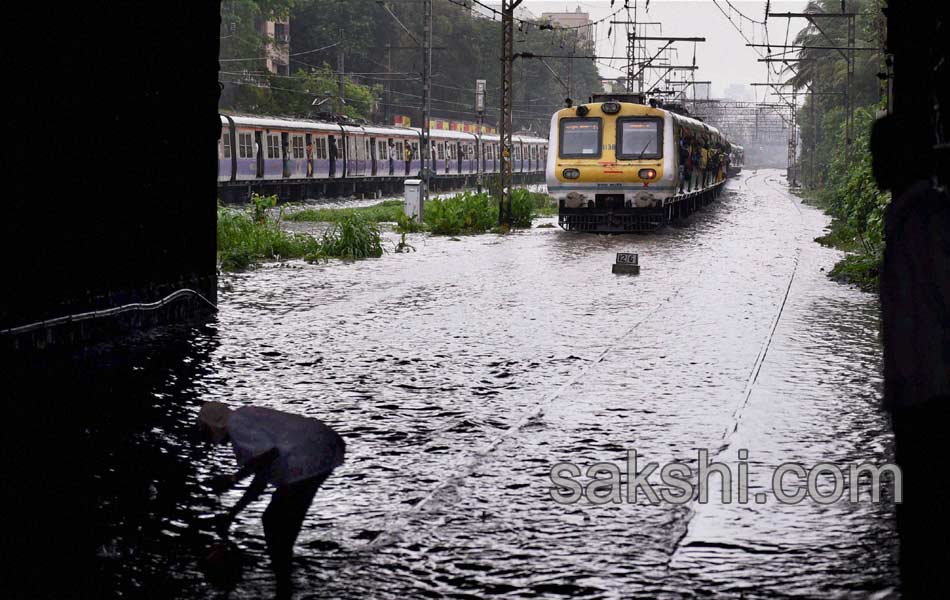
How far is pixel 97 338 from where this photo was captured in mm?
10984

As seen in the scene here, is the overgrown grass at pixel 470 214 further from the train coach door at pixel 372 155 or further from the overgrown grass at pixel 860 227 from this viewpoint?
the train coach door at pixel 372 155

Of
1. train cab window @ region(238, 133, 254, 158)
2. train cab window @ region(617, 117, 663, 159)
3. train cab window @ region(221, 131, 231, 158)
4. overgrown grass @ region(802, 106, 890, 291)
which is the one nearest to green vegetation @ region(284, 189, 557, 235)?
train cab window @ region(617, 117, 663, 159)

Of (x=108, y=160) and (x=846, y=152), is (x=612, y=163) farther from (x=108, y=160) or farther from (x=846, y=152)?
(x=108, y=160)

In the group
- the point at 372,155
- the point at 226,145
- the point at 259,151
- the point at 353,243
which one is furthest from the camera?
the point at 372,155

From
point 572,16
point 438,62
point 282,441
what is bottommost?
point 282,441

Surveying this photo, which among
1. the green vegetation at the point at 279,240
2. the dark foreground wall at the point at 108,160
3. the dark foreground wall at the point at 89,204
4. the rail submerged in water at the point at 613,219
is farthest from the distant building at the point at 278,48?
the dark foreground wall at the point at 89,204

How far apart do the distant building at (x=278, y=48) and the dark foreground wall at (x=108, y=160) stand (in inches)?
2018

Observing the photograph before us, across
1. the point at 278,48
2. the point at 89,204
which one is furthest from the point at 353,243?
the point at 278,48

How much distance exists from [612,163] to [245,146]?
13978 millimetres

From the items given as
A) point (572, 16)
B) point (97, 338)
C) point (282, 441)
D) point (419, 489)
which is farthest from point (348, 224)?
point (572, 16)

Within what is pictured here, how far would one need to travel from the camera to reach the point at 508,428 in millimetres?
7539

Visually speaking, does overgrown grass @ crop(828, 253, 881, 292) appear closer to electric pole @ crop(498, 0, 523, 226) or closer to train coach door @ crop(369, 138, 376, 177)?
electric pole @ crop(498, 0, 523, 226)

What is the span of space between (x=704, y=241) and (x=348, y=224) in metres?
7.31

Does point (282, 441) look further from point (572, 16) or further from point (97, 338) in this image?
point (572, 16)
